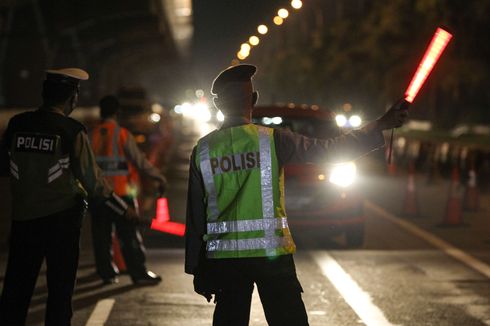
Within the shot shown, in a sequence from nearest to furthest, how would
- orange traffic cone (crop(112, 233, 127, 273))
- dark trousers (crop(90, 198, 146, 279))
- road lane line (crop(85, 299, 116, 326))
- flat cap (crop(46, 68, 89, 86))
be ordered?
flat cap (crop(46, 68, 89, 86)), road lane line (crop(85, 299, 116, 326)), dark trousers (crop(90, 198, 146, 279)), orange traffic cone (crop(112, 233, 127, 273))

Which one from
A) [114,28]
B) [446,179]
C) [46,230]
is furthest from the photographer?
[114,28]

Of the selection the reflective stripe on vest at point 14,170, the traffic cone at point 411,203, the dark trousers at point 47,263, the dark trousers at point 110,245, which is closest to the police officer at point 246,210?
the dark trousers at point 47,263

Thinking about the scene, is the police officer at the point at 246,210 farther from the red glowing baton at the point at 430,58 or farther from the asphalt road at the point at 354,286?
the asphalt road at the point at 354,286

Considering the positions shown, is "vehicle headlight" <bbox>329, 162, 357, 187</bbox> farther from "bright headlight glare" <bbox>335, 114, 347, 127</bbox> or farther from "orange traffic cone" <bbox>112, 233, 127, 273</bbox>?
"orange traffic cone" <bbox>112, 233, 127, 273</bbox>

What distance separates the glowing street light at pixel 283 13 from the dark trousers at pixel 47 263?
32.1 m

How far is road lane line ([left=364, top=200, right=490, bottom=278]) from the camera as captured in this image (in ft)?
40.3

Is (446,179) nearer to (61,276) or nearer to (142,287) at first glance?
(142,287)

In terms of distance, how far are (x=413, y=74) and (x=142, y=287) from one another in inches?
231

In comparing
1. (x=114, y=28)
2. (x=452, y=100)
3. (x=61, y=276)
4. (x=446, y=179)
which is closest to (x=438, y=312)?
(x=61, y=276)

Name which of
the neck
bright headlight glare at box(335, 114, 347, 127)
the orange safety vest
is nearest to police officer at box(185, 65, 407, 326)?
the neck

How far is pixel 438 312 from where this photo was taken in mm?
9383

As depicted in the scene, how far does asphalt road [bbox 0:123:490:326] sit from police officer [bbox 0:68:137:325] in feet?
8.34

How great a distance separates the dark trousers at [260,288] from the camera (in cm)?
535

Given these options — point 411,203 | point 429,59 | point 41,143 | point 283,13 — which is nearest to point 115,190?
point 41,143
